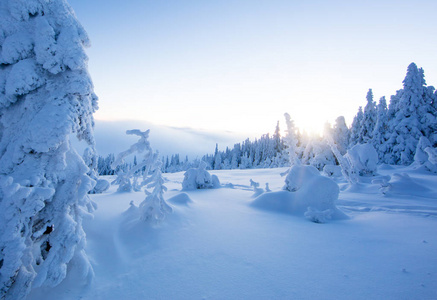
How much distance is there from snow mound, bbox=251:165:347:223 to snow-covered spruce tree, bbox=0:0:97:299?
21.3 ft

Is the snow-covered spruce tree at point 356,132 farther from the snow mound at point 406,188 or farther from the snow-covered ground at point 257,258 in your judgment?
the snow-covered ground at point 257,258

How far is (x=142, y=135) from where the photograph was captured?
239 inches

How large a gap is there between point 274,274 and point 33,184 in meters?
4.08

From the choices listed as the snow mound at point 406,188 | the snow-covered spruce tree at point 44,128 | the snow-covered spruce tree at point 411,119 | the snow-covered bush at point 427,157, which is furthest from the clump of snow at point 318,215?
the snow-covered spruce tree at point 411,119

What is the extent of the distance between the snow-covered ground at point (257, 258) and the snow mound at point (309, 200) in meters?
0.40

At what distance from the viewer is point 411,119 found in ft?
79.0

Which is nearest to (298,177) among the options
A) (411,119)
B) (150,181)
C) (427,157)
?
(150,181)

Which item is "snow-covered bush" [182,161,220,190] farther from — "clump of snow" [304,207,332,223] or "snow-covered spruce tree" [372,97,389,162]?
"snow-covered spruce tree" [372,97,389,162]

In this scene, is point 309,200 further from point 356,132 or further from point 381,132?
point 356,132

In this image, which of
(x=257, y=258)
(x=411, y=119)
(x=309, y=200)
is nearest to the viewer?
(x=257, y=258)

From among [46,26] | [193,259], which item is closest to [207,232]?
[193,259]

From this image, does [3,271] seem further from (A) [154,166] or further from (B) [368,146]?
(B) [368,146]

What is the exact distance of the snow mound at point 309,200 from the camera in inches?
279

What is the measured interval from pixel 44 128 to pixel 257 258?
436 cm
